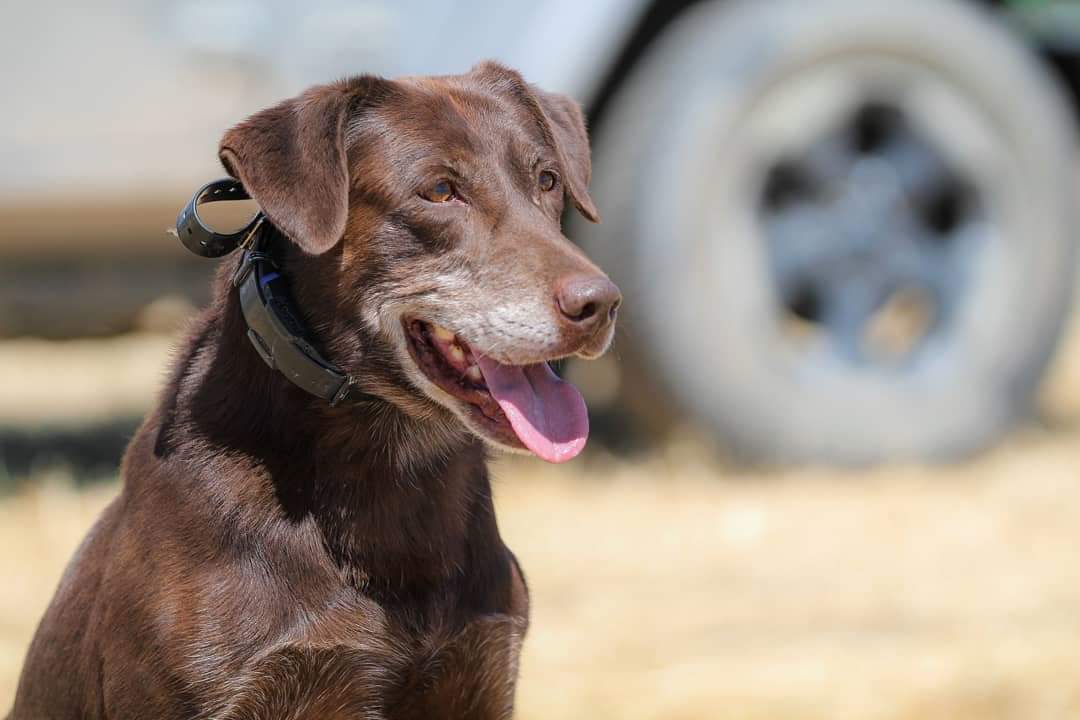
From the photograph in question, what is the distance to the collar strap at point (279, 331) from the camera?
2824mm

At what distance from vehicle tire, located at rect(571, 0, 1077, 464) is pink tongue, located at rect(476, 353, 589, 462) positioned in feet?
9.08

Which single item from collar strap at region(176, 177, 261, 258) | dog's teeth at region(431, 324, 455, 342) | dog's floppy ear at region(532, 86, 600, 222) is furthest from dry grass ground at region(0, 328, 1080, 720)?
collar strap at region(176, 177, 261, 258)

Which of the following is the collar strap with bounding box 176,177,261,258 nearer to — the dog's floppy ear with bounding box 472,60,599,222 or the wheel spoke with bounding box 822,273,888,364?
the dog's floppy ear with bounding box 472,60,599,222

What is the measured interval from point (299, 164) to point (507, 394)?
547mm

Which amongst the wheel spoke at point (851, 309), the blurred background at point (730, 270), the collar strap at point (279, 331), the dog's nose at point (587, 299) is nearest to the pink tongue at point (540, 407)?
the dog's nose at point (587, 299)

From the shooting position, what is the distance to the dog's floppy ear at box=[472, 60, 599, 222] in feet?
10.6

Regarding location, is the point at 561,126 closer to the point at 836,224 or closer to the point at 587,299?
the point at 587,299

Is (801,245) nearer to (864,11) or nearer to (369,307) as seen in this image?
(864,11)

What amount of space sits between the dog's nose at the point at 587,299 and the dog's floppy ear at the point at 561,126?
46 centimetres

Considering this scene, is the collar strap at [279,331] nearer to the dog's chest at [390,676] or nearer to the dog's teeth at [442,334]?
the dog's teeth at [442,334]

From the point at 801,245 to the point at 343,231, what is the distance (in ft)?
10.8

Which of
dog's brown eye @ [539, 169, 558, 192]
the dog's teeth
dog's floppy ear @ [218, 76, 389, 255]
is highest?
dog's brown eye @ [539, 169, 558, 192]

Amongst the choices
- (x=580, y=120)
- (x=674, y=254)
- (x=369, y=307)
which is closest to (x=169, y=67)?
(x=674, y=254)

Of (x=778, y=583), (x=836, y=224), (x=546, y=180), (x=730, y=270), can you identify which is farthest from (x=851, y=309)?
(x=546, y=180)
